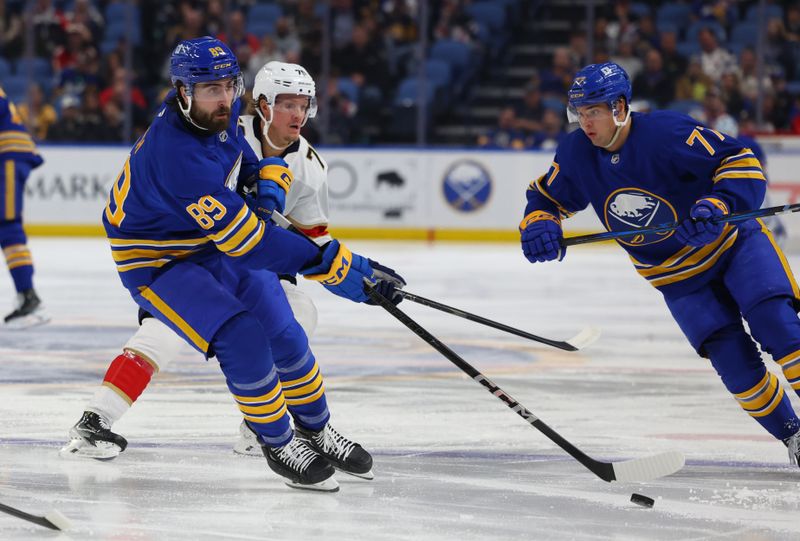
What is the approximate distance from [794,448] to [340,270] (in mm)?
1328

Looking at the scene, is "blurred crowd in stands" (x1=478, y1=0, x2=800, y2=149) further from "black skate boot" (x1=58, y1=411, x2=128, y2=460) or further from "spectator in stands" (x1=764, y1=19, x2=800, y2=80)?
"black skate boot" (x1=58, y1=411, x2=128, y2=460)

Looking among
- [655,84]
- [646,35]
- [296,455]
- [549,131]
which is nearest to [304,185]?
[296,455]

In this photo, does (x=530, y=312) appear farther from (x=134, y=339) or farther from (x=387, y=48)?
(x=387, y=48)

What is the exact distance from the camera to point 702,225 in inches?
138

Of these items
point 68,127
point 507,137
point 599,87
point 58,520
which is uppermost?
point 599,87

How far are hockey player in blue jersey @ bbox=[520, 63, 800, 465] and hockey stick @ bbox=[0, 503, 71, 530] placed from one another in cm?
149

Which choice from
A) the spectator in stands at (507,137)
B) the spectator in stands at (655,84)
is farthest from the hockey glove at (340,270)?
the spectator in stands at (655,84)

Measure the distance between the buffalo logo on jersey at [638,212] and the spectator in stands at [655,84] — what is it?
25.2ft

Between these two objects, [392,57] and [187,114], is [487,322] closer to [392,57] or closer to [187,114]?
[187,114]

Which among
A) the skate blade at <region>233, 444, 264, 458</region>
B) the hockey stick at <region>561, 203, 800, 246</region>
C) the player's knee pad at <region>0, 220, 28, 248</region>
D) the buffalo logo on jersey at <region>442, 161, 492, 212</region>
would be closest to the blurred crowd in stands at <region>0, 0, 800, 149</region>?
the buffalo logo on jersey at <region>442, 161, 492, 212</region>

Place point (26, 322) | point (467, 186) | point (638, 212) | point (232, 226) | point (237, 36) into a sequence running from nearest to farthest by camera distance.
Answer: point (232, 226) < point (638, 212) < point (26, 322) < point (467, 186) < point (237, 36)

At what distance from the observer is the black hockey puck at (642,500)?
10.6 ft

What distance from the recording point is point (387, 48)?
1210 centimetres

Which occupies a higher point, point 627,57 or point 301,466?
point 301,466
